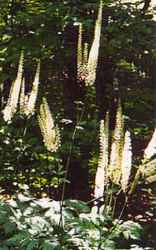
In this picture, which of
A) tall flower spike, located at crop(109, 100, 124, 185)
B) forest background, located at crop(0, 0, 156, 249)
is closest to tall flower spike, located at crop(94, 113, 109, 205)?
tall flower spike, located at crop(109, 100, 124, 185)

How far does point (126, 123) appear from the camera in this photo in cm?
527

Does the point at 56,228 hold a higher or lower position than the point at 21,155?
lower

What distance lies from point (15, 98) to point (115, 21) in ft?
7.21

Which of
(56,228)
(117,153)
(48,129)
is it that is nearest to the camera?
(117,153)

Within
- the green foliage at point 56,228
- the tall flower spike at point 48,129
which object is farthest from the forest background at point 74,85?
the tall flower spike at point 48,129

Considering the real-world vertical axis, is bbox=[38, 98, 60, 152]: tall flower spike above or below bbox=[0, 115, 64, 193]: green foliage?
above

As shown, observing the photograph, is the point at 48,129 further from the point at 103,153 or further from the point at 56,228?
the point at 56,228

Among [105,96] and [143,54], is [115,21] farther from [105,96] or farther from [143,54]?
[105,96]

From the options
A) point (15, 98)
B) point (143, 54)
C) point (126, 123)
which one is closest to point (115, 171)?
point (15, 98)

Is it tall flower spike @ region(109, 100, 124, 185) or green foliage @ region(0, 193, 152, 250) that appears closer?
tall flower spike @ region(109, 100, 124, 185)

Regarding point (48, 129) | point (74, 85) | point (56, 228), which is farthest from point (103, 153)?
point (74, 85)

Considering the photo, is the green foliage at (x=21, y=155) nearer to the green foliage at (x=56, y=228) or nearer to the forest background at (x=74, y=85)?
the forest background at (x=74, y=85)

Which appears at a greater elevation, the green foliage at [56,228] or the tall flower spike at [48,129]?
the tall flower spike at [48,129]

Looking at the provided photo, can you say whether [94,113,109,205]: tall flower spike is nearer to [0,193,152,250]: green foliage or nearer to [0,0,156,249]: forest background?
[0,193,152,250]: green foliage
